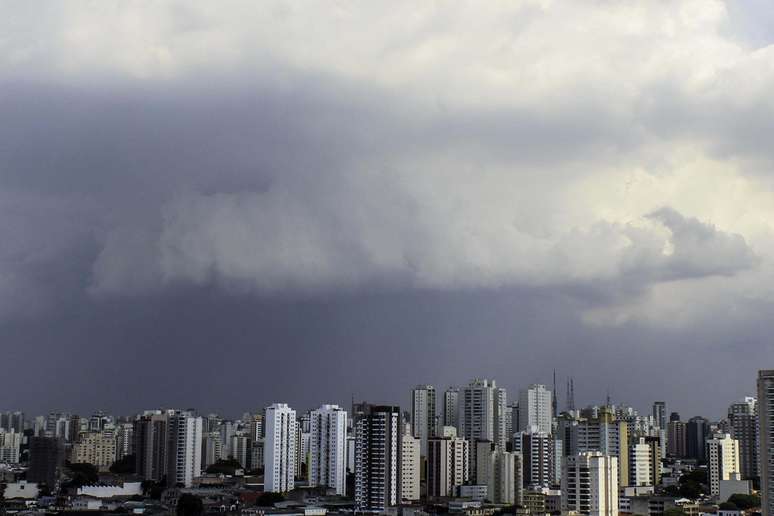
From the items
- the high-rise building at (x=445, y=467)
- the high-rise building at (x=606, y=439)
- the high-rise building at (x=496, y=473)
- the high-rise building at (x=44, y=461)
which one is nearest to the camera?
the high-rise building at (x=606, y=439)

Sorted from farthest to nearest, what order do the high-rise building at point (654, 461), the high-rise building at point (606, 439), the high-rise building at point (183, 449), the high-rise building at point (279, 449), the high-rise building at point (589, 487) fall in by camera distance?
the high-rise building at point (183, 449), the high-rise building at point (654, 461), the high-rise building at point (279, 449), the high-rise building at point (606, 439), the high-rise building at point (589, 487)

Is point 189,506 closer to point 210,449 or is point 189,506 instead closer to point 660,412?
point 210,449

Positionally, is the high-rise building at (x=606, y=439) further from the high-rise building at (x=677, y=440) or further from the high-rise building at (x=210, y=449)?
the high-rise building at (x=210, y=449)

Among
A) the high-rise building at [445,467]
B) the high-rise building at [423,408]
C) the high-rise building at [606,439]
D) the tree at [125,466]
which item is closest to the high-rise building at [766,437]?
the high-rise building at [606,439]

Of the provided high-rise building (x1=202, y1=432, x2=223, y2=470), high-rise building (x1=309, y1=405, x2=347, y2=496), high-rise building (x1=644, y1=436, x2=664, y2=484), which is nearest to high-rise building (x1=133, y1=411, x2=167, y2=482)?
high-rise building (x1=202, y1=432, x2=223, y2=470)

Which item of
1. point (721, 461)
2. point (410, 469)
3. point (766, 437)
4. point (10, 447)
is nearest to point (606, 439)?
point (721, 461)

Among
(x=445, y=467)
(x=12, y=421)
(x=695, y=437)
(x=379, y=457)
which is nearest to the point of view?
(x=379, y=457)

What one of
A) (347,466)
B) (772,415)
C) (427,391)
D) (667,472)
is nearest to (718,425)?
(667,472)

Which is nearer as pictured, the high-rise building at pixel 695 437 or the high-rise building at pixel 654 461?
the high-rise building at pixel 654 461
